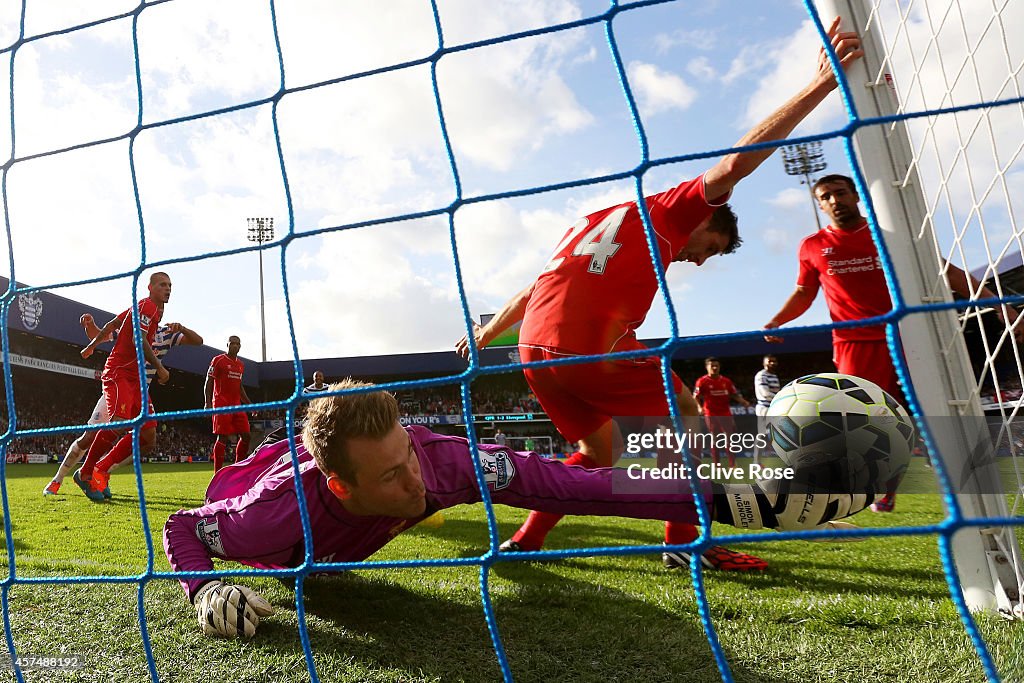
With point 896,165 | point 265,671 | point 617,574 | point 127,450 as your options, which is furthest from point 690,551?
point 127,450

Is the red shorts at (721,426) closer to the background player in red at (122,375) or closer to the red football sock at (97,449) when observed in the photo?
the background player in red at (122,375)

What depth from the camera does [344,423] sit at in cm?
173

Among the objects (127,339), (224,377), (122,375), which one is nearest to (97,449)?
(122,375)

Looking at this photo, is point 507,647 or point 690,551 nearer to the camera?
point 690,551

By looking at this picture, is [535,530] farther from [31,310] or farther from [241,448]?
[31,310]

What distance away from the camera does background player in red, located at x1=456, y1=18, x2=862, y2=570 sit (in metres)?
2.27

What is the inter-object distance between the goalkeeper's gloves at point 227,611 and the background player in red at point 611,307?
3.84 ft

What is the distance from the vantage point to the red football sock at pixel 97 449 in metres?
4.73

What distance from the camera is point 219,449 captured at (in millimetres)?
6090

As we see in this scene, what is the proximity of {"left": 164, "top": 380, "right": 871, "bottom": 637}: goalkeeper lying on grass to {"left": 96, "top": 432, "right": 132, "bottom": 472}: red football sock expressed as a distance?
3.21 m

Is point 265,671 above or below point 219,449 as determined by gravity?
below

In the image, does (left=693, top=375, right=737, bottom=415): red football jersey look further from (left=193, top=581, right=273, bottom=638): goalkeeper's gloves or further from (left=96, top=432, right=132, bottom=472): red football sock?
(left=193, top=581, right=273, bottom=638): goalkeeper's gloves

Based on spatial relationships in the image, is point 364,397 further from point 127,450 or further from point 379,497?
point 127,450

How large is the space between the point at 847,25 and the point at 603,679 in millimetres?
1949
